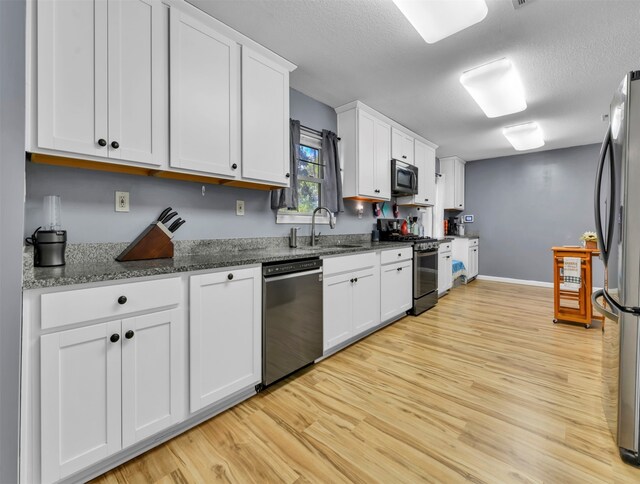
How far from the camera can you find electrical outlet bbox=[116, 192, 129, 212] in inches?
69.6

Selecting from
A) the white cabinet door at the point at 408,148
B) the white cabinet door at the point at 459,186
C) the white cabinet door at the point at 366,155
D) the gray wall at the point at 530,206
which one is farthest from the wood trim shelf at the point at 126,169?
the gray wall at the point at 530,206

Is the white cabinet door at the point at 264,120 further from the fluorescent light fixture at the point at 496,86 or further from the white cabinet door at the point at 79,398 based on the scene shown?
the fluorescent light fixture at the point at 496,86

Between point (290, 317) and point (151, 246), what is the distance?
1.00 m

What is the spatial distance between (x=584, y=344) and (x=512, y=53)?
2.66 meters

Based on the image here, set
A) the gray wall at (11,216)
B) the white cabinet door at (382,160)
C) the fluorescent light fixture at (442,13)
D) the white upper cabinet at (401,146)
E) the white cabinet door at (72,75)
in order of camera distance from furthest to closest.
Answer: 1. the white upper cabinet at (401,146)
2. the white cabinet door at (382,160)
3. the fluorescent light fixture at (442,13)
4. the white cabinet door at (72,75)
5. the gray wall at (11,216)

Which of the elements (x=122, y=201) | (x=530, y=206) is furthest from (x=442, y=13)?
(x=530, y=206)

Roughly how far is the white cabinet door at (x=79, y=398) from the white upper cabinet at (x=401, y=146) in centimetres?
351

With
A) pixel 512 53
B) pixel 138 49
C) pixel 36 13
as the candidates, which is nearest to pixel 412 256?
pixel 512 53

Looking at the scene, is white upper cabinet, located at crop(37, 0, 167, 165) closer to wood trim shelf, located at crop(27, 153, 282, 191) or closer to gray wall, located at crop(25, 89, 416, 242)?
wood trim shelf, located at crop(27, 153, 282, 191)

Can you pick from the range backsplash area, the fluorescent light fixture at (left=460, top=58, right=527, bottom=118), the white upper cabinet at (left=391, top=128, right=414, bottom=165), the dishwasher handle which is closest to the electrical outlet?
the range backsplash area

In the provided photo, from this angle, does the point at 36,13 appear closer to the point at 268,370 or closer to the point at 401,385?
the point at 268,370

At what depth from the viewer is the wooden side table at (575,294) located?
317 cm

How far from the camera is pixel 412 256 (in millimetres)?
3545

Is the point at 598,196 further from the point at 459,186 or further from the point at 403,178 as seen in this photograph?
the point at 459,186
